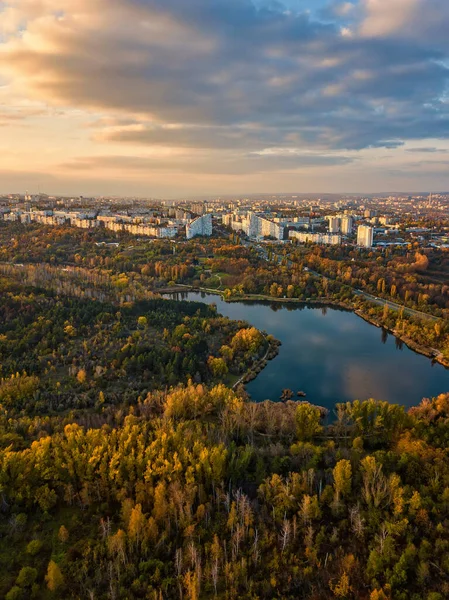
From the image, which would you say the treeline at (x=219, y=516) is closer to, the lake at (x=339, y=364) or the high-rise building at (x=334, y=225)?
the lake at (x=339, y=364)

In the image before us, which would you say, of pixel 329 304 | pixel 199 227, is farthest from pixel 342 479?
pixel 199 227

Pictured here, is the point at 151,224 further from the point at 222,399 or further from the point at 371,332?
the point at 222,399

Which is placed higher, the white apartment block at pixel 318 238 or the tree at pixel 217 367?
the white apartment block at pixel 318 238

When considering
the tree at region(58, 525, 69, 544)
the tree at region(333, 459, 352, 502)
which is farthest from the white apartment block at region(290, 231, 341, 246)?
the tree at region(58, 525, 69, 544)

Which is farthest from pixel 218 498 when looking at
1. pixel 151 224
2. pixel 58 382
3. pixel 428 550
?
pixel 151 224

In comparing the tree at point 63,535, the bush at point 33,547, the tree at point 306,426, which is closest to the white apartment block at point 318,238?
the tree at point 306,426

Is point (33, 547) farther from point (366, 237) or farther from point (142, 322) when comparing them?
point (366, 237)
